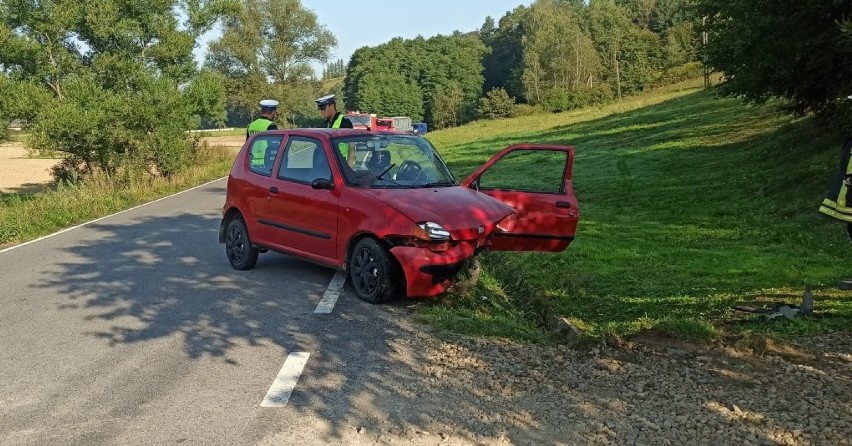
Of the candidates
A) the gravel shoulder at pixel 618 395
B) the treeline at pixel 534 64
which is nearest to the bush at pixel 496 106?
the treeline at pixel 534 64

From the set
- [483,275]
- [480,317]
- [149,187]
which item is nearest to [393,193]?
A: [480,317]

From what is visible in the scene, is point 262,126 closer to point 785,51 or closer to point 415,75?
point 785,51

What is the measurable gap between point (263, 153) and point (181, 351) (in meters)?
3.60

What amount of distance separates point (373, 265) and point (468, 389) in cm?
261

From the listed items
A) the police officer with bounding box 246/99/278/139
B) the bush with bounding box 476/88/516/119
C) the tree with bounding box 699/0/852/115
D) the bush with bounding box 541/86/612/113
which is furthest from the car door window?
the bush with bounding box 476/88/516/119

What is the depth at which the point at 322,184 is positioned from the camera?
7914mm

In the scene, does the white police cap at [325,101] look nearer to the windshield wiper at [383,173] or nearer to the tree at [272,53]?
the windshield wiper at [383,173]

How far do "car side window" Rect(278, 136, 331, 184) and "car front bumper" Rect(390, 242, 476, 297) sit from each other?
1.55 meters

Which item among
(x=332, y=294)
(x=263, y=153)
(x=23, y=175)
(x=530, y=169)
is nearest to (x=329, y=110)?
(x=263, y=153)

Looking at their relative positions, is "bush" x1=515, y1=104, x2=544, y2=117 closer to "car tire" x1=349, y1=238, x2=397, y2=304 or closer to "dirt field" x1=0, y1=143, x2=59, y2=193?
"dirt field" x1=0, y1=143, x2=59, y2=193

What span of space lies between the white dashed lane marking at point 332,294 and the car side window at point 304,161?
117 cm

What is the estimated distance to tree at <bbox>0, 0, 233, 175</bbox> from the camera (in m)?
24.5

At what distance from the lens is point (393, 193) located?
7520mm

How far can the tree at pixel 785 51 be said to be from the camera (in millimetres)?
11555
